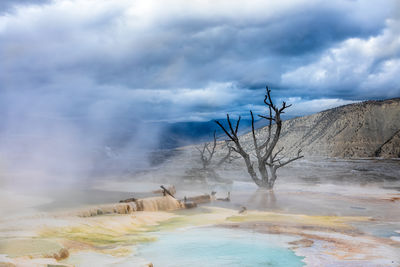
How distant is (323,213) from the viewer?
1147 centimetres

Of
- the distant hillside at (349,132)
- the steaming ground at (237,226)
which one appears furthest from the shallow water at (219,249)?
the distant hillside at (349,132)

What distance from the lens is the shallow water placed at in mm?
6094

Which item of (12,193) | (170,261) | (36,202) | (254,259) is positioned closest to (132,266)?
(170,261)

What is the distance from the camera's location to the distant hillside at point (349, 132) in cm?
6688

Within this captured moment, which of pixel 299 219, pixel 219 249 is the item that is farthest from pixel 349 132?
pixel 219 249

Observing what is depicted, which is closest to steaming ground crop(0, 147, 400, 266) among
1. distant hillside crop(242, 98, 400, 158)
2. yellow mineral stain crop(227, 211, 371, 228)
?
yellow mineral stain crop(227, 211, 371, 228)

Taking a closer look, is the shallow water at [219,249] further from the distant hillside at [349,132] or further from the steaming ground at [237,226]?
the distant hillside at [349,132]

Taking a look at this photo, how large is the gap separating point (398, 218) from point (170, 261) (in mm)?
6865

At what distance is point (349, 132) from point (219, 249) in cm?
7444

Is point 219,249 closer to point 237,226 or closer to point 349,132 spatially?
point 237,226

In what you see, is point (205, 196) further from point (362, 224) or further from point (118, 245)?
point (118, 245)

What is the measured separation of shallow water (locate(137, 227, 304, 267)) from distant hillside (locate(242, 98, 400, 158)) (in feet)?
186

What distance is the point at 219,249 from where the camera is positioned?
6844mm

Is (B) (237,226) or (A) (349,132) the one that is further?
(A) (349,132)
